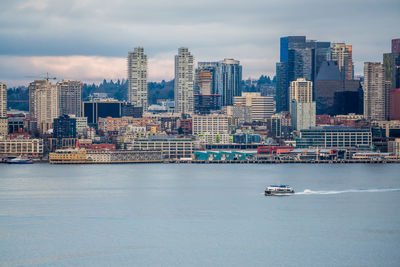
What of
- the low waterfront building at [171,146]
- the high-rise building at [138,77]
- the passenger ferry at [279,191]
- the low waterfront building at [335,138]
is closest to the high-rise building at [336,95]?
the high-rise building at [138,77]

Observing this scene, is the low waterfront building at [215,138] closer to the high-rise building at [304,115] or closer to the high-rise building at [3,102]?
the high-rise building at [304,115]

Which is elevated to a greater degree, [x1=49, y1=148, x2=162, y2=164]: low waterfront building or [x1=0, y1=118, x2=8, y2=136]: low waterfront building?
[x1=0, y1=118, x2=8, y2=136]: low waterfront building

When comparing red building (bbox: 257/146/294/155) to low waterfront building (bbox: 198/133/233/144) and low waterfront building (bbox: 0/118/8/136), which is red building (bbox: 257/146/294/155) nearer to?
low waterfront building (bbox: 198/133/233/144)

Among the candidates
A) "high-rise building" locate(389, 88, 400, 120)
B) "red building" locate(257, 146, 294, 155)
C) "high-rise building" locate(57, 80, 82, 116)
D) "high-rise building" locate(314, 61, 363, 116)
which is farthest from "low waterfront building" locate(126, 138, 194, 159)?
"high-rise building" locate(314, 61, 363, 116)

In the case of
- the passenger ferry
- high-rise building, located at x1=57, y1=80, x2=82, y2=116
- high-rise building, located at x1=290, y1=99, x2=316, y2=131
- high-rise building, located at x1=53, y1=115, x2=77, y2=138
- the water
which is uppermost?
high-rise building, located at x1=57, y1=80, x2=82, y2=116

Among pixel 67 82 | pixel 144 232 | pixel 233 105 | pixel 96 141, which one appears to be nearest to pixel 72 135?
pixel 96 141
